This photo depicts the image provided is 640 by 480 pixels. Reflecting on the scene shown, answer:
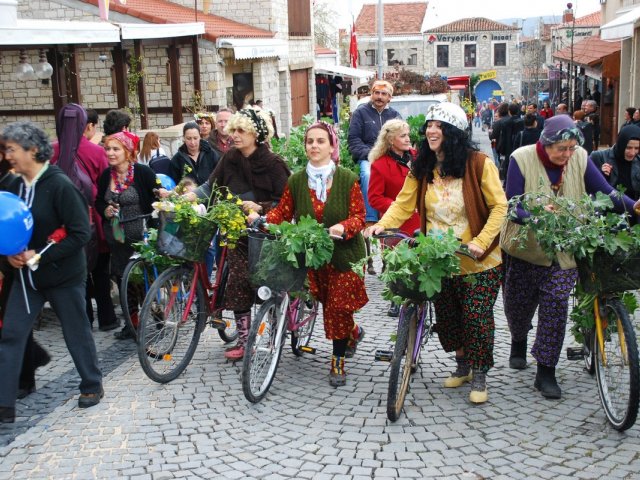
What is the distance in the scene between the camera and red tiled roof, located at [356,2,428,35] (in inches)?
3216

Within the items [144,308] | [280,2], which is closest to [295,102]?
[280,2]

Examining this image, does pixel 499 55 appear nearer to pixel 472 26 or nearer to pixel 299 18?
pixel 472 26

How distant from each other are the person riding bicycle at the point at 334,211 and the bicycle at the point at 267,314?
Result: 0.75ft

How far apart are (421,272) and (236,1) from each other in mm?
19827

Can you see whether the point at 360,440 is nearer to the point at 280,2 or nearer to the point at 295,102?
the point at 280,2

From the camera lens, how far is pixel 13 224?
4969mm

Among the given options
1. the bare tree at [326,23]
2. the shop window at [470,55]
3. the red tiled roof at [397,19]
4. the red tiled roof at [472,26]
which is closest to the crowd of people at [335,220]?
the bare tree at [326,23]

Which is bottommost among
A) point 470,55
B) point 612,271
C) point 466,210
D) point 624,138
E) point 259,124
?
point 612,271

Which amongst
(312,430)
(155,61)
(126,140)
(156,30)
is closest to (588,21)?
(155,61)

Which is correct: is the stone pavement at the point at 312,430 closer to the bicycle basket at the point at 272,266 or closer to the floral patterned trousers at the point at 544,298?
the floral patterned trousers at the point at 544,298

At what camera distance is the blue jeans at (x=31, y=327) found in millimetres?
5207

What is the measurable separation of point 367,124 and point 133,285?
3.96 m

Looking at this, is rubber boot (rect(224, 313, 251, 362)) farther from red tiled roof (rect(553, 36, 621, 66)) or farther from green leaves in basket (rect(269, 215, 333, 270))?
red tiled roof (rect(553, 36, 621, 66))

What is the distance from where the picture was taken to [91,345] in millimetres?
5574
